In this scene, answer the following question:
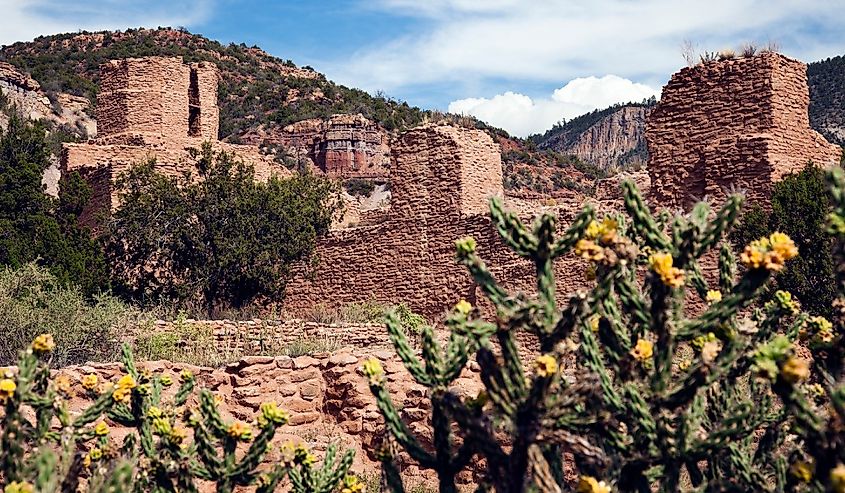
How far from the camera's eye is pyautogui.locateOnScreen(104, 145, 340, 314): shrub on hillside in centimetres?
1831

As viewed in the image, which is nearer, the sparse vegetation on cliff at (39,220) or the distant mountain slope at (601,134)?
the sparse vegetation on cliff at (39,220)

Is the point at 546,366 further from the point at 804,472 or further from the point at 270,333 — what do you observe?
the point at 270,333

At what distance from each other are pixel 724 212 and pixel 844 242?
0.80 m

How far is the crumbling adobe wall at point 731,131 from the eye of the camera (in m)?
14.2

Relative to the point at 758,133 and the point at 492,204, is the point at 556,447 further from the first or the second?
the point at 758,133

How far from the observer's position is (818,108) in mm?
45031

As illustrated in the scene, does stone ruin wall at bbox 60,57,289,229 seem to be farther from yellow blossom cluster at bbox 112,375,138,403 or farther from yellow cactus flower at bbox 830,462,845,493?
yellow cactus flower at bbox 830,462,845,493

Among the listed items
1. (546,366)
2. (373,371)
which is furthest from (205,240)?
(546,366)

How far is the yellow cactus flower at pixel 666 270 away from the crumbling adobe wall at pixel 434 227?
38.4 feet

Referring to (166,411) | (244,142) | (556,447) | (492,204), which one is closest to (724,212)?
(492,204)

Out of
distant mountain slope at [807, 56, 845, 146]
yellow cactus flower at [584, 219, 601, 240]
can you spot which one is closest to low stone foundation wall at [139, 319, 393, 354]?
yellow cactus flower at [584, 219, 601, 240]

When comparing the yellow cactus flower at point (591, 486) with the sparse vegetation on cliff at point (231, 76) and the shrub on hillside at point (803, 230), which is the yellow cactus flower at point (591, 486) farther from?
the sparse vegetation on cliff at point (231, 76)

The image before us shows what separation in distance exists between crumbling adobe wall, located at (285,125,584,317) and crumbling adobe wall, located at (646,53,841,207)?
9.82 ft

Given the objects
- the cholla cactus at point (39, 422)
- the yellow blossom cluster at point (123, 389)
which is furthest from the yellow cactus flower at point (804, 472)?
the yellow blossom cluster at point (123, 389)
